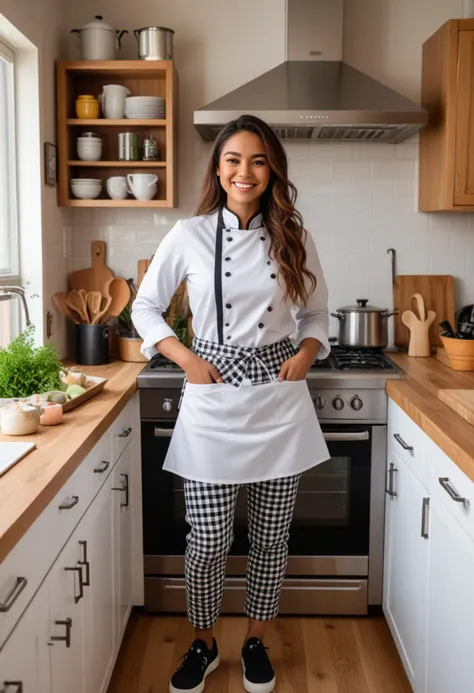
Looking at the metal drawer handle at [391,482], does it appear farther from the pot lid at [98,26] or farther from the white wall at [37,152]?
the pot lid at [98,26]

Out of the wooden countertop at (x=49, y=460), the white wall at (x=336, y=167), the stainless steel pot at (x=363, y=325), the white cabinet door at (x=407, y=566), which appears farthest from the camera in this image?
the white wall at (x=336, y=167)

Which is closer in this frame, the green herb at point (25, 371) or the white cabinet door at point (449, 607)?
the white cabinet door at point (449, 607)

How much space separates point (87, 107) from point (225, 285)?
1290mm

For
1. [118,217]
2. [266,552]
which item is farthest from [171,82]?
[266,552]

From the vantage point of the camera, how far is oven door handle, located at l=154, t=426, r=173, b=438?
116 inches

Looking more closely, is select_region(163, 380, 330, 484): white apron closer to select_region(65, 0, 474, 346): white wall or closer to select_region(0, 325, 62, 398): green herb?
select_region(0, 325, 62, 398): green herb

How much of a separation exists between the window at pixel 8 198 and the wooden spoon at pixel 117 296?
467 mm

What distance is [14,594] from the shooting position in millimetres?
1383

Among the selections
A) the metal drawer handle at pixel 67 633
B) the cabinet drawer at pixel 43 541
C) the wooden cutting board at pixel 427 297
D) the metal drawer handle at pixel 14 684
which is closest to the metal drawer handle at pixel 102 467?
the cabinet drawer at pixel 43 541

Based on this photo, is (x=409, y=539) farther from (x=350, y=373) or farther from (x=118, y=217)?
(x=118, y=217)

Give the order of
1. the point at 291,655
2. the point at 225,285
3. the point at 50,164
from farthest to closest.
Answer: the point at 50,164, the point at 291,655, the point at 225,285

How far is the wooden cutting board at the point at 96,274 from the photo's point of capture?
139 inches

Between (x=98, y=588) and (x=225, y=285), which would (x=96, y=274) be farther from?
(x=98, y=588)

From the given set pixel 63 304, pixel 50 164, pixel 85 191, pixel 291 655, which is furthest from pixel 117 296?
pixel 291 655
